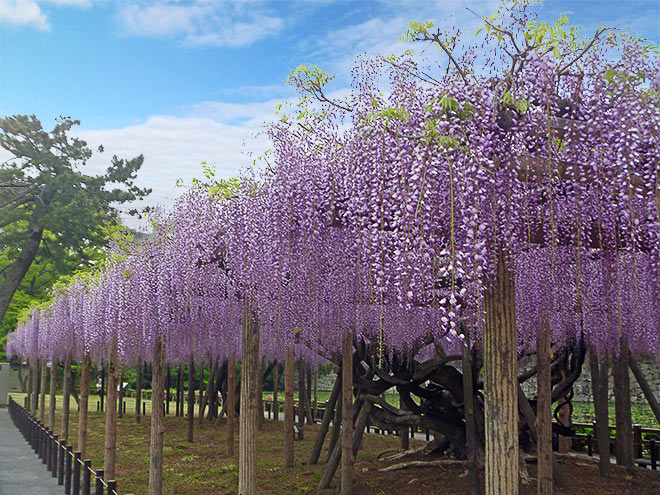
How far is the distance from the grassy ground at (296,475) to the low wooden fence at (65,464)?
83 centimetres

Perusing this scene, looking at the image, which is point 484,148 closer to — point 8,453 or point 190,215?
point 190,215

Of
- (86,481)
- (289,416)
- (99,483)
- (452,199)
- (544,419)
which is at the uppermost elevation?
(452,199)

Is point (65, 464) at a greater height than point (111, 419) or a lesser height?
lesser

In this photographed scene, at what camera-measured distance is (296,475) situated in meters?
10.4

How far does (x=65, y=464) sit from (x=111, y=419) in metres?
1.72

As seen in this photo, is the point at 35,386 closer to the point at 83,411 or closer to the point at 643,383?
the point at 83,411

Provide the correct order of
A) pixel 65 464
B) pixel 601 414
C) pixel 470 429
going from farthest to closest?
pixel 65 464
pixel 601 414
pixel 470 429

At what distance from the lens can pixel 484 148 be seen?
414cm

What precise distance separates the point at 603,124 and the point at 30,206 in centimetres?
2424

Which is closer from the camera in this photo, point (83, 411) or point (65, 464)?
point (65, 464)

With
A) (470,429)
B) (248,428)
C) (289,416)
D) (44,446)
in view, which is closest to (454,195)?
(248,428)

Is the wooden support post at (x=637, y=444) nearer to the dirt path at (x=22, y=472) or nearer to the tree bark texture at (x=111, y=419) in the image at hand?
the tree bark texture at (x=111, y=419)

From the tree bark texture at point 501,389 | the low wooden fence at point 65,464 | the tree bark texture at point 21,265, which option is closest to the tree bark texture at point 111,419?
the low wooden fence at point 65,464

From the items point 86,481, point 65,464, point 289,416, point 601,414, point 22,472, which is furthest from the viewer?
point 22,472
